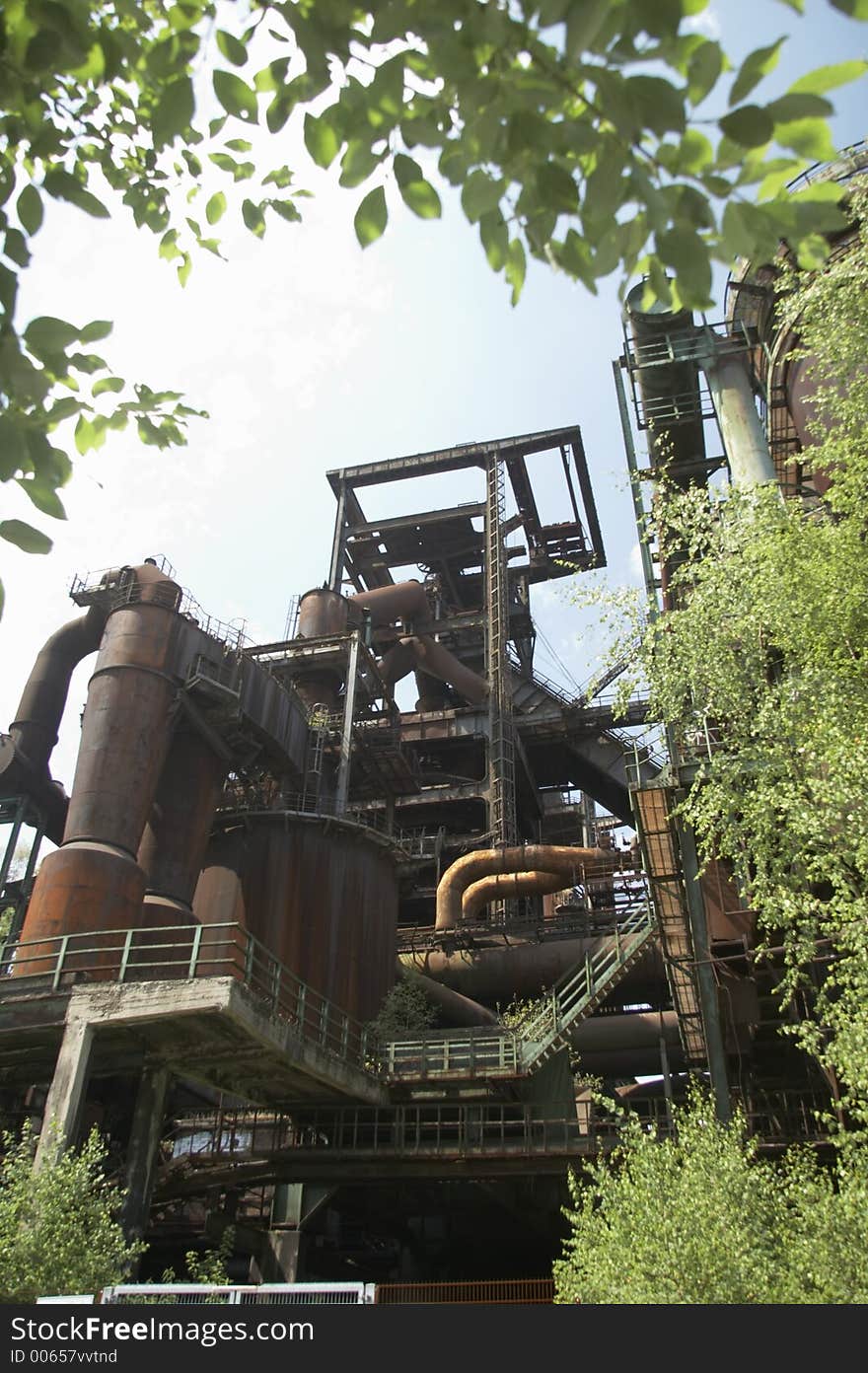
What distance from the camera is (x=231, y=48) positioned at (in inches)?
140

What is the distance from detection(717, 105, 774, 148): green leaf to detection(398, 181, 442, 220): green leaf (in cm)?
102

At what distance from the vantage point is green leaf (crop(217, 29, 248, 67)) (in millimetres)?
3527

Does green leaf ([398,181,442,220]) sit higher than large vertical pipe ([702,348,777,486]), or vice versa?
large vertical pipe ([702,348,777,486])

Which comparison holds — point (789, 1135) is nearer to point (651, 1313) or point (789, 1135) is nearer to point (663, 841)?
point (663, 841)

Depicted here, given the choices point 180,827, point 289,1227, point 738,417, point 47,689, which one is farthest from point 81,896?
point 738,417

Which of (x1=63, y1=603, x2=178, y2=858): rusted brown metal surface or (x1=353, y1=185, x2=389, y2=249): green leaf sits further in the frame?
(x1=63, y1=603, x2=178, y2=858): rusted brown metal surface

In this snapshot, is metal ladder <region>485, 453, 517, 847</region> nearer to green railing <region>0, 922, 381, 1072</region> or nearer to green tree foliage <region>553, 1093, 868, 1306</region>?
green railing <region>0, 922, 381, 1072</region>

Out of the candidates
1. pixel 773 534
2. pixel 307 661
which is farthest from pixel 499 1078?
pixel 307 661

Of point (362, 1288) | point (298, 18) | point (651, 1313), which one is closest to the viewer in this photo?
point (298, 18)

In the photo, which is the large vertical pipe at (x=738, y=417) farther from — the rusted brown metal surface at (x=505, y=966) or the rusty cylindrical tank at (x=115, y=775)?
the rusty cylindrical tank at (x=115, y=775)

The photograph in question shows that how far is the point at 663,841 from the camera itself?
1756 cm

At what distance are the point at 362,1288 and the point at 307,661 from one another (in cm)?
2349

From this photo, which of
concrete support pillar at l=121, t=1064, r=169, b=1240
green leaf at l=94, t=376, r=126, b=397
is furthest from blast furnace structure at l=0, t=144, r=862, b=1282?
green leaf at l=94, t=376, r=126, b=397

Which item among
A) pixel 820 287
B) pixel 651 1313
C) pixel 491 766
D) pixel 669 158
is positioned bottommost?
pixel 651 1313
